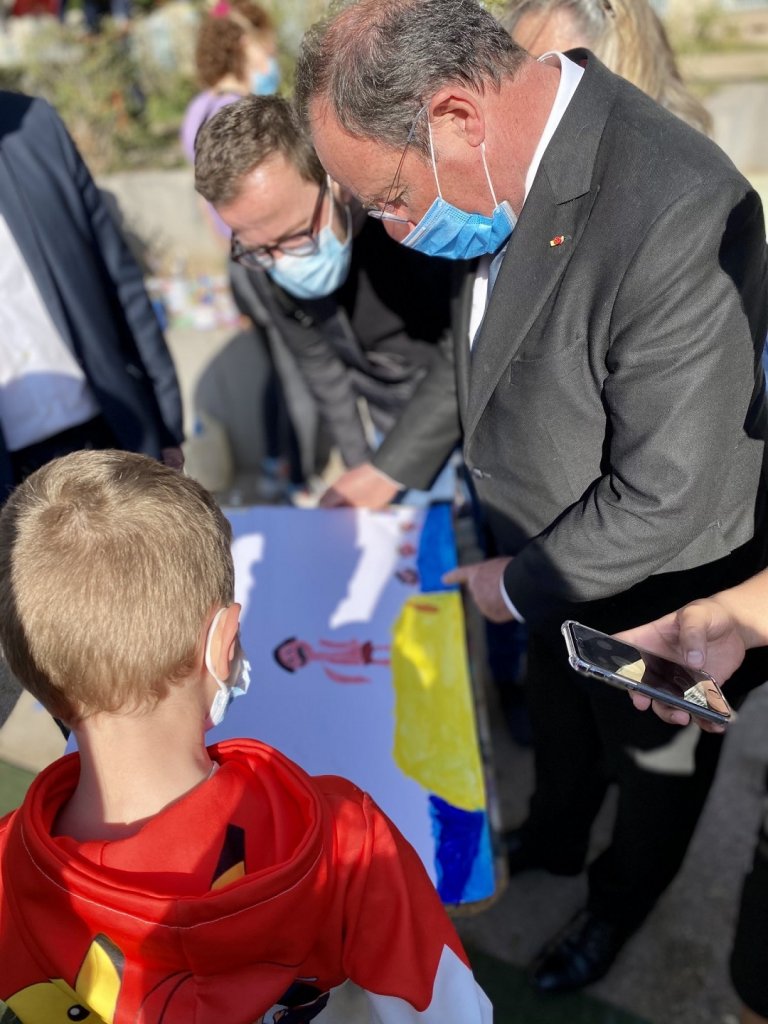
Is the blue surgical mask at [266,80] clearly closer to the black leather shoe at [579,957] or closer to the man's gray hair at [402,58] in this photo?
the man's gray hair at [402,58]

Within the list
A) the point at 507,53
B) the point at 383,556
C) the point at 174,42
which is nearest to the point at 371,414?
the point at 383,556

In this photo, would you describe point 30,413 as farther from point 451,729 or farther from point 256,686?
point 451,729

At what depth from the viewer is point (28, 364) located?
2.22 m

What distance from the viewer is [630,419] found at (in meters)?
1.43

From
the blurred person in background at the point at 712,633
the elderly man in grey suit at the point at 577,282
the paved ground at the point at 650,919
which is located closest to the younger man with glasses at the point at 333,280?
the elderly man in grey suit at the point at 577,282

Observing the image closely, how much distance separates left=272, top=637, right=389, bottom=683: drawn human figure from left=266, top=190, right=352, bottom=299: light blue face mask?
95 centimetres

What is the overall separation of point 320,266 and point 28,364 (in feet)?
2.61

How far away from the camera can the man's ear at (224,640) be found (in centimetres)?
121

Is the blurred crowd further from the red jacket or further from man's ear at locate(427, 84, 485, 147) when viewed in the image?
the red jacket

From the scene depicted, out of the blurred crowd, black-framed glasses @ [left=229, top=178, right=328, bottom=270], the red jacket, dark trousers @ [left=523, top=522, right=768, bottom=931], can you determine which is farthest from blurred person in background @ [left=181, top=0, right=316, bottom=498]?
the red jacket

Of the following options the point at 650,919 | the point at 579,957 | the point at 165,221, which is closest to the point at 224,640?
the point at 579,957

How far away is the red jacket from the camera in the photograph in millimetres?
1046

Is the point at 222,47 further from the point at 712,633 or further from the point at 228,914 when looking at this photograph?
the point at 228,914

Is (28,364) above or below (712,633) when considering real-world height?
above
